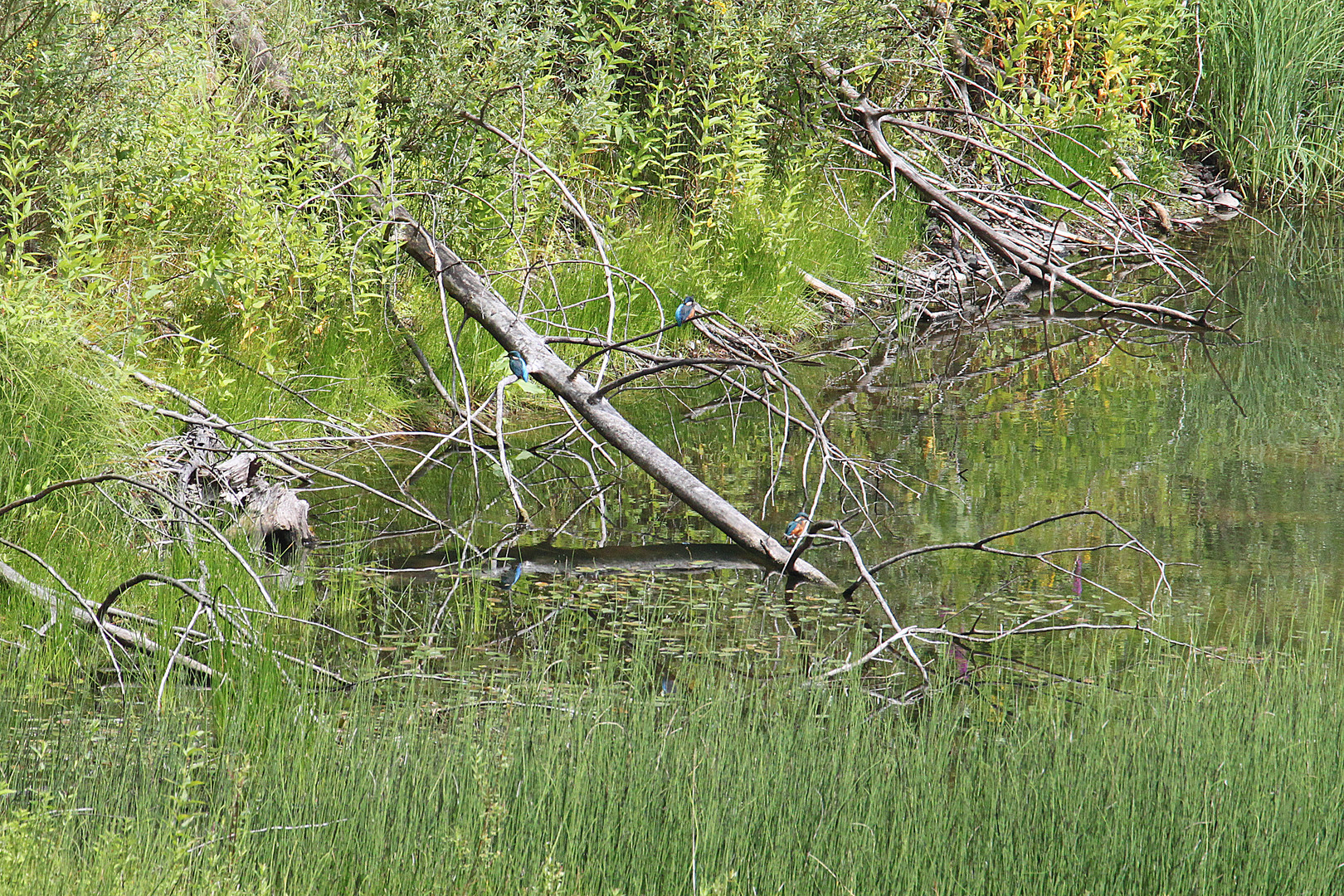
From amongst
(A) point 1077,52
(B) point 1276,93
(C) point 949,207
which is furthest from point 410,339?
(B) point 1276,93

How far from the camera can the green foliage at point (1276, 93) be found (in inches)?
456

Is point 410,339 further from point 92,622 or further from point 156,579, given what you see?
point 156,579

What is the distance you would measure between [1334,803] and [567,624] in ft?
6.03

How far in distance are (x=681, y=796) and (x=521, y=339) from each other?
2749 millimetres

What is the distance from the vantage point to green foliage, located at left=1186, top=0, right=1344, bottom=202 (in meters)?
11.6

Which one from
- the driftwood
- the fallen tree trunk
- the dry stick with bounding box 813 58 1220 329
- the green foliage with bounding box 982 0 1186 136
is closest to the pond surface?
the fallen tree trunk

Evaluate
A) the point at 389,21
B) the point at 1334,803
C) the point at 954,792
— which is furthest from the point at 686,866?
the point at 389,21

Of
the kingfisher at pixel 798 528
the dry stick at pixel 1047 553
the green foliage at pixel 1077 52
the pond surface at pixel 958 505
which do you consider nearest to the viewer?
the dry stick at pixel 1047 553

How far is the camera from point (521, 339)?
5359mm

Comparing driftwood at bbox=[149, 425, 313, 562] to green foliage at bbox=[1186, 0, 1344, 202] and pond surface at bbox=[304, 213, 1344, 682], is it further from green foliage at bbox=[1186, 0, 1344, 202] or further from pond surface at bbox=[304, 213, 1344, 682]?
green foliage at bbox=[1186, 0, 1344, 202]

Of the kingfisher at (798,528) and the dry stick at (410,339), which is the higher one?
the dry stick at (410,339)

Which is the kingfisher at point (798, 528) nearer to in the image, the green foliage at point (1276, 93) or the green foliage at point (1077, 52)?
the green foliage at point (1077, 52)

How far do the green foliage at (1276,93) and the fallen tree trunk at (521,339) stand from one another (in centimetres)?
789

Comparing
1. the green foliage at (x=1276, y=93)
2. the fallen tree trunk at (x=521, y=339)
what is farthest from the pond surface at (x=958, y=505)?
the green foliage at (x=1276, y=93)
